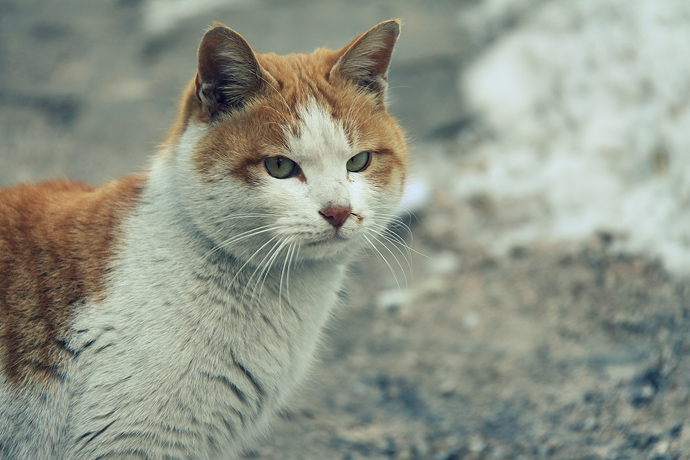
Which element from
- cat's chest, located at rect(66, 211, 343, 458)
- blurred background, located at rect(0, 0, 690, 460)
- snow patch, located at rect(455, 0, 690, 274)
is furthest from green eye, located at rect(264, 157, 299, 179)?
snow patch, located at rect(455, 0, 690, 274)

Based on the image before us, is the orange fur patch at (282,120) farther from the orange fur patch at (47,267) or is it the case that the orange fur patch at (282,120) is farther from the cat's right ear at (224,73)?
the orange fur patch at (47,267)

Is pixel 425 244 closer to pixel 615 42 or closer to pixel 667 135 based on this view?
pixel 667 135

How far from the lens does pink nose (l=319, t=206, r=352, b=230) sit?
1.82 m

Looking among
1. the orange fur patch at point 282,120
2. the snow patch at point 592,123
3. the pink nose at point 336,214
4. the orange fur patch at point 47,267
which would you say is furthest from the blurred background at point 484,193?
the orange fur patch at point 47,267

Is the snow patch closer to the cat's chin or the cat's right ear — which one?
the cat's chin

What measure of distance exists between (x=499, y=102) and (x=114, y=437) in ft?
12.4

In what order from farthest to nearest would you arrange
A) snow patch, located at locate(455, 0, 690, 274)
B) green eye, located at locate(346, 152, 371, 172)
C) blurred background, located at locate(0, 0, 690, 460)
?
snow patch, located at locate(455, 0, 690, 274) < blurred background, located at locate(0, 0, 690, 460) < green eye, located at locate(346, 152, 371, 172)

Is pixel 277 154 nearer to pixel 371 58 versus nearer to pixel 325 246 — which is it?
pixel 325 246

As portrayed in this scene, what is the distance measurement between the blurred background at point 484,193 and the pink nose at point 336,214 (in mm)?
380

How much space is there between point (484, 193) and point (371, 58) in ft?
7.47

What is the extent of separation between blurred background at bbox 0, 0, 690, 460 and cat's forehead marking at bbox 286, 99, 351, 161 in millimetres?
508

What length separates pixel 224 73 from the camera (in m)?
1.97

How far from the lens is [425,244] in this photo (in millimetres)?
4137

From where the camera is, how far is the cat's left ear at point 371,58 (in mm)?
2092
